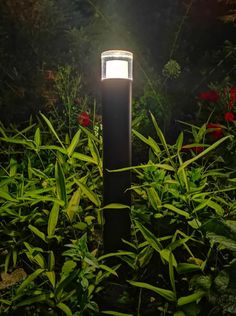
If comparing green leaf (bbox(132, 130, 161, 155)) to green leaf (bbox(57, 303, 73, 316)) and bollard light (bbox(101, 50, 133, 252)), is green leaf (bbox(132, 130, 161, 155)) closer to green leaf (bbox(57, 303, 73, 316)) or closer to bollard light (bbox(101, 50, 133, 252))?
bollard light (bbox(101, 50, 133, 252))

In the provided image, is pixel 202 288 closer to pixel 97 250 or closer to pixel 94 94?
pixel 97 250

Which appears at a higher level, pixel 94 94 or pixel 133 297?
pixel 94 94

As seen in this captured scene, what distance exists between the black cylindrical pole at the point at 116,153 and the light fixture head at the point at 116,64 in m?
0.02

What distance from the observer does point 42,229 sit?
69.5 inches

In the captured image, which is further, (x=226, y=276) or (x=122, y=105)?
(x=122, y=105)

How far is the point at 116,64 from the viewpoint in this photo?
1.42m

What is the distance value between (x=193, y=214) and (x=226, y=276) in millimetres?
328

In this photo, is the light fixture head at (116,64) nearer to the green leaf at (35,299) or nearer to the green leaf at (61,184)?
the green leaf at (61,184)

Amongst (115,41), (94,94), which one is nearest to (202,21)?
(115,41)

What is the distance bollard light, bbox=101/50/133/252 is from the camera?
4.63 ft

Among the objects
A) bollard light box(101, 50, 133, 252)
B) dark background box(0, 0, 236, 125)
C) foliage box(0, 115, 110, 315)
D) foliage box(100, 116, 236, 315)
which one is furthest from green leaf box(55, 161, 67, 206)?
dark background box(0, 0, 236, 125)

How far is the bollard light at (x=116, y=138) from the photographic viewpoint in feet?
4.63

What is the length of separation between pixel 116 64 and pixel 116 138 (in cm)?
28

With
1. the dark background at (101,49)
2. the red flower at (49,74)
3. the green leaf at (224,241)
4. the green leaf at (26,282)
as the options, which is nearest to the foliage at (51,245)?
the green leaf at (26,282)
